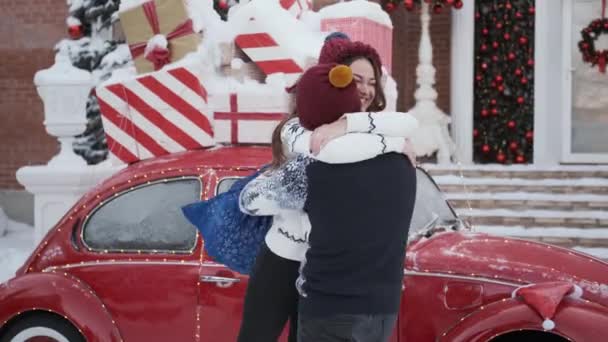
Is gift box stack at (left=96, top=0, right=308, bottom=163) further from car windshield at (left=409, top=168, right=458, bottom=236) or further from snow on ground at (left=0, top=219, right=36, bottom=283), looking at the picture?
snow on ground at (left=0, top=219, right=36, bottom=283)

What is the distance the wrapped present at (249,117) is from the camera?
13.9ft

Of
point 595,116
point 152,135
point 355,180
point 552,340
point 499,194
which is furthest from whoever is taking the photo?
point 595,116

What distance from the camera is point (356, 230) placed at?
7.50ft

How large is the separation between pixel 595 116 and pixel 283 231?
7.93 metres

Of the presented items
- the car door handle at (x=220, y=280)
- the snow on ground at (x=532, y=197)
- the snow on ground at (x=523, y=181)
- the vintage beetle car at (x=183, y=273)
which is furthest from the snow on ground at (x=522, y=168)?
the car door handle at (x=220, y=280)

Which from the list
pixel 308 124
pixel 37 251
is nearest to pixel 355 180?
pixel 308 124

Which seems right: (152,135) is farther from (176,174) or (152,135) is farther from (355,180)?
(355,180)

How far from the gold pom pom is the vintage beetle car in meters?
1.33

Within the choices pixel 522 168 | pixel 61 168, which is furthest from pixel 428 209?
pixel 522 168

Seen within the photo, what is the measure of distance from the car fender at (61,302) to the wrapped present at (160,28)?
1.57 meters

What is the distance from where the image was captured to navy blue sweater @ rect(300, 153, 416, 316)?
229 centimetres

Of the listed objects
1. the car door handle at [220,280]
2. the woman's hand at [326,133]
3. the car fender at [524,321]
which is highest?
the woman's hand at [326,133]

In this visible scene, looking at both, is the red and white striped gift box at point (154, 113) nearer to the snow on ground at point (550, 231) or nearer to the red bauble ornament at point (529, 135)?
the snow on ground at point (550, 231)

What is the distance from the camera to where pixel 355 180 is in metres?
2.28
